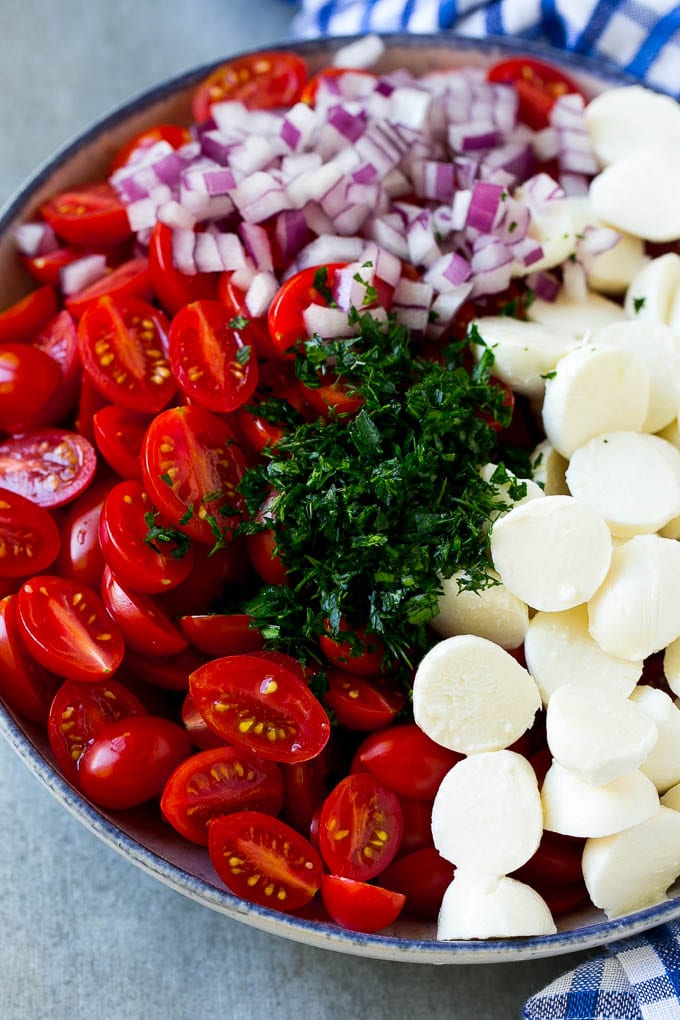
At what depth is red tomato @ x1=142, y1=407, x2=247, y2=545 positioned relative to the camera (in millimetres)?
1536

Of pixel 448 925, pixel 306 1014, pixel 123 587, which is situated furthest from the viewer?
pixel 306 1014

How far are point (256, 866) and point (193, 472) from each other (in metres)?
0.60

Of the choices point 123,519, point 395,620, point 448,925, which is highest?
point 123,519

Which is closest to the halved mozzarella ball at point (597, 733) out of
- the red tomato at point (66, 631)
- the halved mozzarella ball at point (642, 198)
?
the red tomato at point (66, 631)

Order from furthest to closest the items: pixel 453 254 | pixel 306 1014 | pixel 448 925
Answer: pixel 453 254
pixel 306 1014
pixel 448 925

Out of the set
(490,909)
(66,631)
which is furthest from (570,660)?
(66,631)

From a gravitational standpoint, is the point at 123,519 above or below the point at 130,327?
below

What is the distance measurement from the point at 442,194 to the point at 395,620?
2.85 ft

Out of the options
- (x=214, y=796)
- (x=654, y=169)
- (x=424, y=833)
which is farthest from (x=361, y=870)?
(x=654, y=169)

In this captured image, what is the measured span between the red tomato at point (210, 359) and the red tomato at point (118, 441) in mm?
112

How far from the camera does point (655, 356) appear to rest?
5.63 ft

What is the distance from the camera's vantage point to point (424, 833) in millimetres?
1512

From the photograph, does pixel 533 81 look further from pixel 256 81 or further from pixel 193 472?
pixel 193 472

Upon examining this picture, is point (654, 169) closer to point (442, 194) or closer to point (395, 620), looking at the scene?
point (442, 194)
